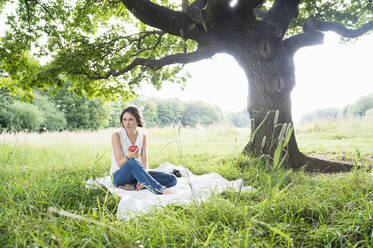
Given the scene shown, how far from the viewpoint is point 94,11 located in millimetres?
5730

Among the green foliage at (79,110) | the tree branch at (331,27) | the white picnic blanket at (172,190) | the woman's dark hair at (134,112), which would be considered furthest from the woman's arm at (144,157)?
the green foliage at (79,110)

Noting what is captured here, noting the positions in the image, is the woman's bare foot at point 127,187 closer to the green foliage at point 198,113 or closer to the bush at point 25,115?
the bush at point 25,115

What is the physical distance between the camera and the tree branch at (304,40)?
461 centimetres

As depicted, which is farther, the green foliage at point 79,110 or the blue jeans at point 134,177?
the green foliage at point 79,110

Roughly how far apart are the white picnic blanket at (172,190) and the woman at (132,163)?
5.2 inches

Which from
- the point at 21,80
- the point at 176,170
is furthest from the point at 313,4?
the point at 21,80

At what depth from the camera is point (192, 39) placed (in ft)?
17.8

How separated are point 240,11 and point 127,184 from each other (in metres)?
3.95

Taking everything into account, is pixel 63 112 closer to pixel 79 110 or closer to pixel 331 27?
pixel 79 110

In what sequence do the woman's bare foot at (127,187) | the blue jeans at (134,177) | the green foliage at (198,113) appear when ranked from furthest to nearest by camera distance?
the green foliage at (198,113) < the woman's bare foot at (127,187) < the blue jeans at (134,177)

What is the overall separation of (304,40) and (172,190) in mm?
4087

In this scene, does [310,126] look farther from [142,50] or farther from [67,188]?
[67,188]

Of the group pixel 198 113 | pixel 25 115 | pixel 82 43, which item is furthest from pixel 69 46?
pixel 198 113

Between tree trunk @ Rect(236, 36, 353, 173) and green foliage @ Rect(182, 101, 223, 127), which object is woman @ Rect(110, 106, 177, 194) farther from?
green foliage @ Rect(182, 101, 223, 127)
